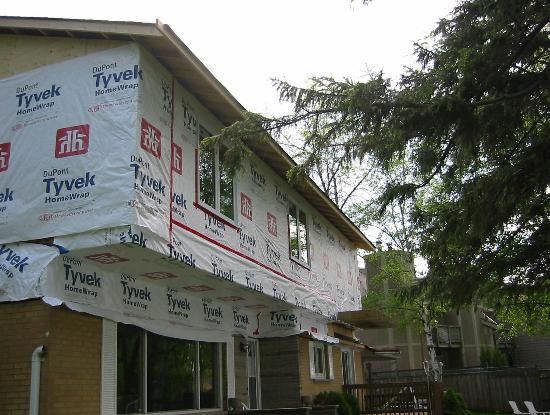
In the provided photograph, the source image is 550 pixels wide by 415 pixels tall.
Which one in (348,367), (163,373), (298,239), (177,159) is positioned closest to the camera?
(177,159)

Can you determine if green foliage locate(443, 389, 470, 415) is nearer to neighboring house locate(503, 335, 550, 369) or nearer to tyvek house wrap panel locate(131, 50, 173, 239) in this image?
tyvek house wrap panel locate(131, 50, 173, 239)

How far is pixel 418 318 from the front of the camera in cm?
2812

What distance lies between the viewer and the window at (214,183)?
35.2 ft

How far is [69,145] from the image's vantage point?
8.59 m

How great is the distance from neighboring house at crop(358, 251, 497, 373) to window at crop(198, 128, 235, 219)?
96.9 ft

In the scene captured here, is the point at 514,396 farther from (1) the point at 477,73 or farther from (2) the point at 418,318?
(1) the point at 477,73

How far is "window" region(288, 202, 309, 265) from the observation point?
51.9ft

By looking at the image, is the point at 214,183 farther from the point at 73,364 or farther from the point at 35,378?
the point at 35,378

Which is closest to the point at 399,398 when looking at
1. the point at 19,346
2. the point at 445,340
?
the point at 19,346

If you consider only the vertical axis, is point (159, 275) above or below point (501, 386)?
above

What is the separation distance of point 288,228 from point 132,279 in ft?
20.3

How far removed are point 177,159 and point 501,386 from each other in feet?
71.6

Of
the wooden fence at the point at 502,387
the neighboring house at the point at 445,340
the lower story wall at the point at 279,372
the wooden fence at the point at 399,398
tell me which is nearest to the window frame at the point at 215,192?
the lower story wall at the point at 279,372

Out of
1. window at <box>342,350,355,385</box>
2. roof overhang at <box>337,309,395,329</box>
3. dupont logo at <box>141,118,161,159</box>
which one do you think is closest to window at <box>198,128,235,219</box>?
dupont logo at <box>141,118,161,159</box>
